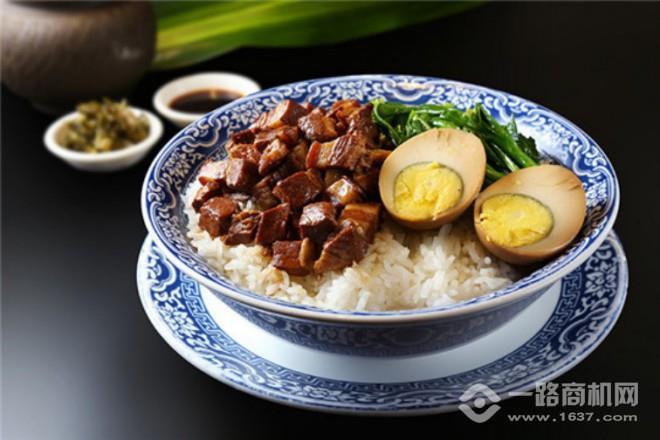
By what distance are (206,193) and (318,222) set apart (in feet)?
1.57

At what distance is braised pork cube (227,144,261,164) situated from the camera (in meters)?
2.86

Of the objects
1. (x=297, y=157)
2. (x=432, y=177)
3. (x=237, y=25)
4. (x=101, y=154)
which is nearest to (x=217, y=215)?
(x=297, y=157)

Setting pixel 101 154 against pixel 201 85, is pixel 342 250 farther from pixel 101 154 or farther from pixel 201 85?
pixel 201 85

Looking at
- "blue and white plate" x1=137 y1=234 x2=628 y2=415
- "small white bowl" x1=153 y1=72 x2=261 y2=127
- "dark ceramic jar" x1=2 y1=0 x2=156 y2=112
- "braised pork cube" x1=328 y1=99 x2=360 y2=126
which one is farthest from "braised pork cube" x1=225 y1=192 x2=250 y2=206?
"dark ceramic jar" x1=2 y1=0 x2=156 y2=112

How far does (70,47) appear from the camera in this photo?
13.7 feet

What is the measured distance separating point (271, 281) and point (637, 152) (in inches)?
86.2

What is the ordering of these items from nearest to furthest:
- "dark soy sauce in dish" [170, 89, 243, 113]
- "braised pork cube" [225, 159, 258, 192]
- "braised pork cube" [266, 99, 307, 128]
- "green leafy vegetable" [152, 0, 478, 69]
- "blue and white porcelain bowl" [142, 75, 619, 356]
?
"blue and white porcelain bowl" [142, 75, 619, 356], "braised pork cube" [225, 159, 258, 192], "braised pork cube" [266, 99, 307, 128], "dark soy sauce in dish" [170, 89, 243, 113], "green leafy vegetable" [152, 0, 478, 69]

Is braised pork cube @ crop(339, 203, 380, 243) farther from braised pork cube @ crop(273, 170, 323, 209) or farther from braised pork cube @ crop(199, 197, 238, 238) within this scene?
braised pork cube @ crop(199, 197, 238, 238)

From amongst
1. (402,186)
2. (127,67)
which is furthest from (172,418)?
(127,67)

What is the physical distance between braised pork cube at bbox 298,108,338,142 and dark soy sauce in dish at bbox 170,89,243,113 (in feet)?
5.16

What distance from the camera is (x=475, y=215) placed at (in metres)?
2.68

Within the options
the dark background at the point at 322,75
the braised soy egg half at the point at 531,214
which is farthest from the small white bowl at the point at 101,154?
the braised soy egg half at the point at 531,214

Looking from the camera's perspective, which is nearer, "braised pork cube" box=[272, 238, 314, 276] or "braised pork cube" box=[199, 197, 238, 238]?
"braised pork cube" box=[272, 238, 314, 276]

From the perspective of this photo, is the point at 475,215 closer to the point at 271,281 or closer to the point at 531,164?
the point at 531,164
